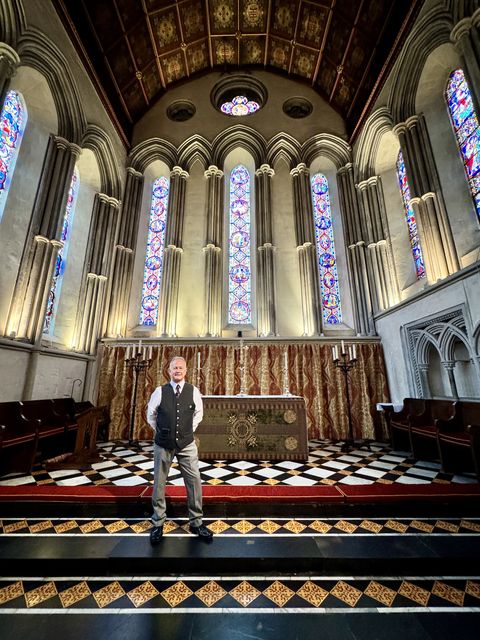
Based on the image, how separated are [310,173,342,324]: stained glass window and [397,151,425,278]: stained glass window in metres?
2.11

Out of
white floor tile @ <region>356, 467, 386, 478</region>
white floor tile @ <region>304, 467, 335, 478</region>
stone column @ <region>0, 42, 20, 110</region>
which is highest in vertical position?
stone column @ <region>0, 42, 20, 110</region>

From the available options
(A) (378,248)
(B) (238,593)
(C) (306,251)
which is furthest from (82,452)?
(A) (378,248)

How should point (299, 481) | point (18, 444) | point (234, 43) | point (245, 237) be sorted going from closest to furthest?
point (299, 481), point (18, 444), point (245, 237), point (234, 43)

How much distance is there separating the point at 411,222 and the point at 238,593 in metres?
8.19

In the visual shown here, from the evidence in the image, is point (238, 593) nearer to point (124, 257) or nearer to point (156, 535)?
point (156, 535)

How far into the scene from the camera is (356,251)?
26.8 ft

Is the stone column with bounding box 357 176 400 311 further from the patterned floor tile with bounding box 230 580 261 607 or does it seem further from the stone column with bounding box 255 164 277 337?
the patterned floor tile with bounding box 230 580 261 607

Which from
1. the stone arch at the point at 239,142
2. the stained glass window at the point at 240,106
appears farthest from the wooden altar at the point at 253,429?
the stained glass window at the point at 240,106

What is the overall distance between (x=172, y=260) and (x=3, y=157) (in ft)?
13.9

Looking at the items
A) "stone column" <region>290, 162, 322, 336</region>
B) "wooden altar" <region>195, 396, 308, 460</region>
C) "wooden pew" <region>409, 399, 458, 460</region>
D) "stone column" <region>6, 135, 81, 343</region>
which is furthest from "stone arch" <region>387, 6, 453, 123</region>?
"stone column" <region>6, 135, 81, 343</region>

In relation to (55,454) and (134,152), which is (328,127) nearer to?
(134,152)

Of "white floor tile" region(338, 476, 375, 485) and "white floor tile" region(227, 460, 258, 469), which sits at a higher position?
"white floor tile" region(338, 476, 375, 485)

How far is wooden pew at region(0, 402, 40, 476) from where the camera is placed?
398 centimetres

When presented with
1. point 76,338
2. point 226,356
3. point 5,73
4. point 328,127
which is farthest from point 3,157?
point 328,127
